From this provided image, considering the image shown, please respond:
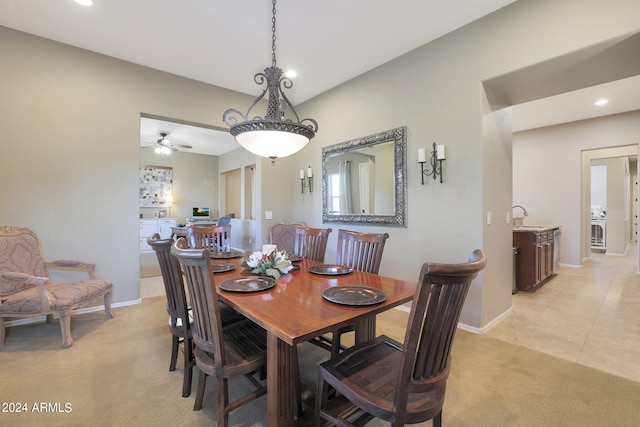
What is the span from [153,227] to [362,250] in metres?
6.88

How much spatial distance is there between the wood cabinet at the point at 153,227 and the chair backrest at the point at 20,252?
444 centimetres

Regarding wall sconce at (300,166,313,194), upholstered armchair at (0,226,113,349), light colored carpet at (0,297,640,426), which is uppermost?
wall sconce at (300,166,313,194)

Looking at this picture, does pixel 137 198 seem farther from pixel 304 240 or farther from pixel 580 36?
pixel 580 36

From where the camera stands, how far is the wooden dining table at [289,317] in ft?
3.75

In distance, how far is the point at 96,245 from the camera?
3271 millimetres

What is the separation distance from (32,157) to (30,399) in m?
2.45

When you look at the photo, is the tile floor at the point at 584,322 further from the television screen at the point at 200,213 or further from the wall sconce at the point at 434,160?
the television screen at the point at 200,213

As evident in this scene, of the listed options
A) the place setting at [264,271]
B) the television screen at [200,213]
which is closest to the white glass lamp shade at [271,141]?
the place setting at [264,271]

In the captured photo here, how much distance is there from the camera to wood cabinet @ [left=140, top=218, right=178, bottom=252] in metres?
7.23

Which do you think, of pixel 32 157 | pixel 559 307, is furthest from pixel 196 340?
pixel 559 307

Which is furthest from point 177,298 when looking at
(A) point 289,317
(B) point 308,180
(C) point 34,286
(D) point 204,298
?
(B) point 308,180

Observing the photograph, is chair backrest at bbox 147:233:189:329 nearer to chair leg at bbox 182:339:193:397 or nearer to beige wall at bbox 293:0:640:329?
chair leg at bbox 182:339:193:397

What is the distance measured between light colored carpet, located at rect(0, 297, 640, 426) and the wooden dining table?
467 millimetres

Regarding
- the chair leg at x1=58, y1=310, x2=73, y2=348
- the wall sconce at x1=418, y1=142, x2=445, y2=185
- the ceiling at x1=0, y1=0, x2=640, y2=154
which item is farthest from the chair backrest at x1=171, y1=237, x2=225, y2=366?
the wall sconce at x1=418, y1=142, x2=445, y2=185
